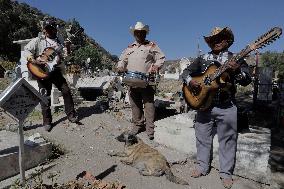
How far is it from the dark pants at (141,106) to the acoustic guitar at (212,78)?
1.65 m

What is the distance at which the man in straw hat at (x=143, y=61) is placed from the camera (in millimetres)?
7149

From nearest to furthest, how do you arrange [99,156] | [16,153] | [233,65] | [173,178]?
[233,65]
[173,178]
[16,153]
[99,156]

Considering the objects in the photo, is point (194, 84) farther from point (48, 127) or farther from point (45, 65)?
point (48, 127)

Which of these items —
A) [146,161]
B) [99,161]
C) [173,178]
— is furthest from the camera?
[99,161]

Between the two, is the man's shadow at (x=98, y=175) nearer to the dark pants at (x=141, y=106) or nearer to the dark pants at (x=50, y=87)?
the dark pants at (x=141, y=106)

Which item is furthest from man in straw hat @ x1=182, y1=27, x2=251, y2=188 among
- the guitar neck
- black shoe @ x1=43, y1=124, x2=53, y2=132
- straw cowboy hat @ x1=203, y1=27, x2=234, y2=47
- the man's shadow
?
black shoe @ x1=43, y1=124, x2=53, y2=132

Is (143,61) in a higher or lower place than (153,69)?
higher

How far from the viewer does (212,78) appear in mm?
5191

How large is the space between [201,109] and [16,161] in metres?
2.90

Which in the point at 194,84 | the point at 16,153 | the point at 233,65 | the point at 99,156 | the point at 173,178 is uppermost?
the point at 233,65

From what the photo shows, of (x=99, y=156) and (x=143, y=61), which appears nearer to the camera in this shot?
(x=99, y=156)

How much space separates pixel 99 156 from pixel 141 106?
1745 mm

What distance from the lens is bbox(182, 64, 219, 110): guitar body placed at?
5.25m

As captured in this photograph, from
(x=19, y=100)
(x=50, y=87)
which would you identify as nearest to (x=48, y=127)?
(x=50, y=87)
